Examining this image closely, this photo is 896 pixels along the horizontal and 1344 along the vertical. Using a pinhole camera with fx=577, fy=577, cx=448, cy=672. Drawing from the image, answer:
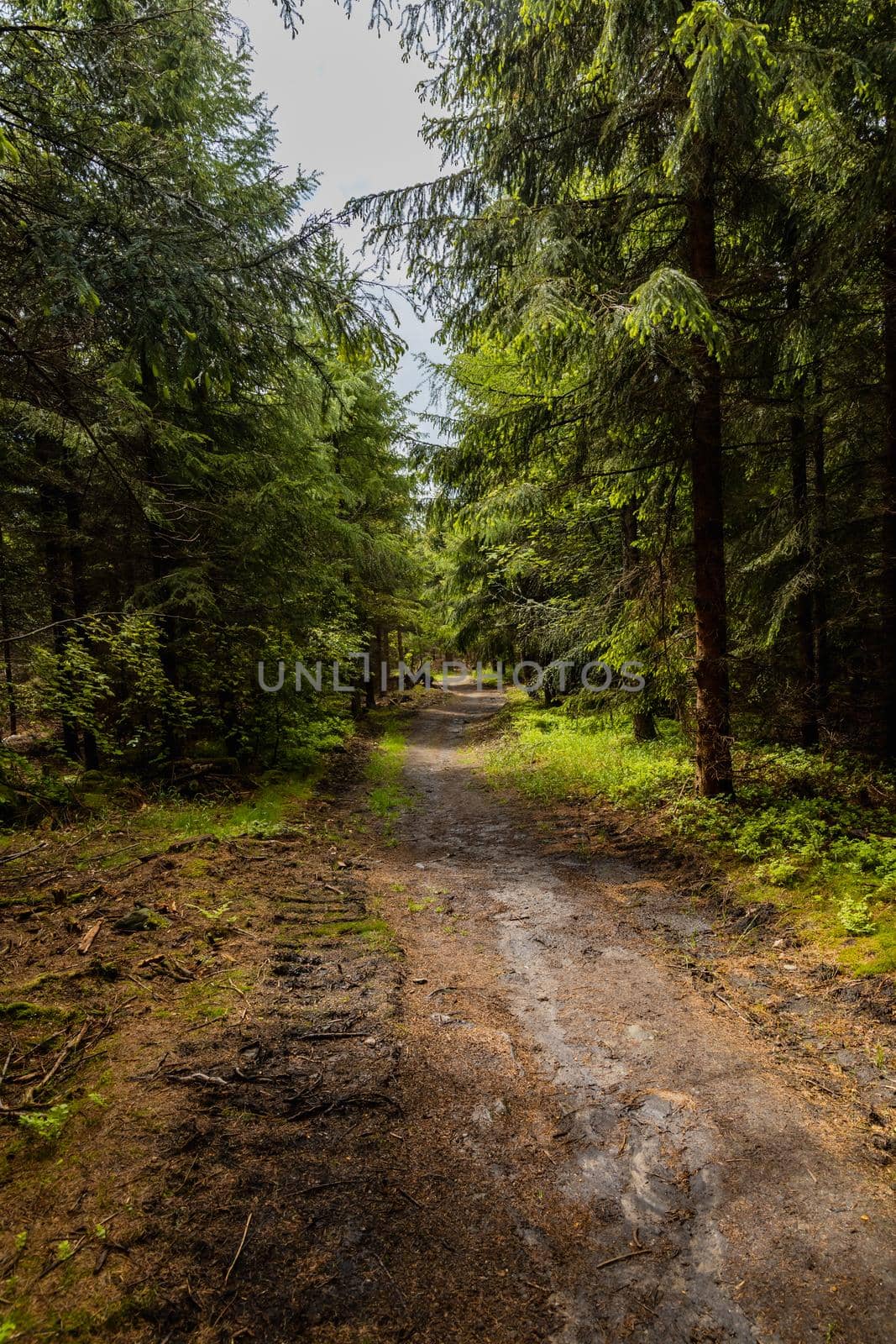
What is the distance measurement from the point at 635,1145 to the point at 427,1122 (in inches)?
42.0

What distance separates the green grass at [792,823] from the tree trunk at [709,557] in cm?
64

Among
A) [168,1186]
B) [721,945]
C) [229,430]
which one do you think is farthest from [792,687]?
[229,430]

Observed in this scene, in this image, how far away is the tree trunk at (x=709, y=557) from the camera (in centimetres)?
646

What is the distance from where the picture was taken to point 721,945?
192 inches

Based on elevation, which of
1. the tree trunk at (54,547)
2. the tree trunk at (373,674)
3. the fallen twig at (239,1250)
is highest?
the tree trunk at (54,547)

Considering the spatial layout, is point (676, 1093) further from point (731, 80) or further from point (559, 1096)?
point (731, 80)

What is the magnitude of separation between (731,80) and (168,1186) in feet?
28.0

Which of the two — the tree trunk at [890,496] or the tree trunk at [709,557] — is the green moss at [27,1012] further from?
the tree trunk at [890,496]

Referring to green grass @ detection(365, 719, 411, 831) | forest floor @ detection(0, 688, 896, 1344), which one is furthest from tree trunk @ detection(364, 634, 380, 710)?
forest floor @ detection(0, 688, 896, 1344)

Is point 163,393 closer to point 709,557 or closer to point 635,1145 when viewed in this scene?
point 709,557

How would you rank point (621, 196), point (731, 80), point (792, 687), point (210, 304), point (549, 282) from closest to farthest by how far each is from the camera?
point (210, 304) < point (731, 80) < point (549, 282) < point (621, 196) < point (792, 687)

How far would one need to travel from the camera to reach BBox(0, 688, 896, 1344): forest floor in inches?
83.8

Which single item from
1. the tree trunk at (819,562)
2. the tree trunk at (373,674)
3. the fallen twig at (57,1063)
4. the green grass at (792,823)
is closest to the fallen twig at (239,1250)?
the fallen twig at (57,1063)

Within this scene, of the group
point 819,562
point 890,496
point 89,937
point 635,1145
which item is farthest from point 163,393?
point 890,496
